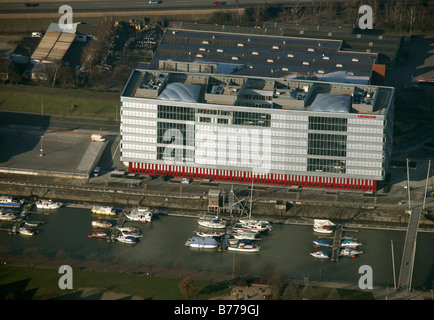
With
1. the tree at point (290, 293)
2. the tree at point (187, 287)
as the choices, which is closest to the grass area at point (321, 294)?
the tree at point (290, 293)

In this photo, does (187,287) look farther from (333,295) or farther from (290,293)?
(333,295)

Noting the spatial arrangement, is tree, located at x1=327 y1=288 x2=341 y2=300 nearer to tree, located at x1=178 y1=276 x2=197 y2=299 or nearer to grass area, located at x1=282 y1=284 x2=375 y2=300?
grass area, located at x1=282 y1=284 x2=375 y2=300

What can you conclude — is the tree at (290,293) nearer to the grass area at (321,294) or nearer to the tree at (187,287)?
the grass area at (321,294)

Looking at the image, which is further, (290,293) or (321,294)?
(321,294)

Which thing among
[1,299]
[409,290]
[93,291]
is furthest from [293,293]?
[1,299]

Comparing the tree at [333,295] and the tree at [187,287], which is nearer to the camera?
the tree at [333,295]

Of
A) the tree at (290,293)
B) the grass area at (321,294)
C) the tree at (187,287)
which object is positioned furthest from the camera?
the tree at (187,287)

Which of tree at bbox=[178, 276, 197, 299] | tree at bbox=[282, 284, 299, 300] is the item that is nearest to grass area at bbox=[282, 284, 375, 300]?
tree at bbox=[282, 284, 299, 300]

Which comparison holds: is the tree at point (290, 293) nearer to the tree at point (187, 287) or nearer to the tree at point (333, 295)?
the tree at point (333, 295)

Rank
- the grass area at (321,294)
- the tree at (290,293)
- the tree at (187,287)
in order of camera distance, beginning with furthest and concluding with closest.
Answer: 1. the tree at (187,287)
2. the tree at (290,293)
3. the grass area at (321,294)

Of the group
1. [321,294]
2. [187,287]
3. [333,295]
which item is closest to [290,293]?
[321,294]
